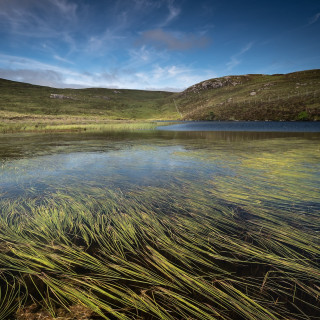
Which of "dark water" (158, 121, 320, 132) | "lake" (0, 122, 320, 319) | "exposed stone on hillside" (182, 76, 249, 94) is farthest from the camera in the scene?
"exposed stone on hillside" (182, 76, 249, 94)

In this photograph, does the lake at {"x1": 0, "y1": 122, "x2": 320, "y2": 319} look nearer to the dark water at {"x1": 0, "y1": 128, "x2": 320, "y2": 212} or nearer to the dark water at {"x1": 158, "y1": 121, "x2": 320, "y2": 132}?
the dark water at {"x1": 0, "y1": 128, "x2": 320, "y2": 212}

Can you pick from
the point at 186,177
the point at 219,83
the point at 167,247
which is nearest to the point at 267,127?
the point at 186,177

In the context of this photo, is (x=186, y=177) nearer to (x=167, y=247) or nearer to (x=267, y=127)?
(x=167, y=247)

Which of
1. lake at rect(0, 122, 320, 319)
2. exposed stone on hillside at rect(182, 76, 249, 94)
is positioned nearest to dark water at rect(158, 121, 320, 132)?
lake at rect(0, 122, 320, 319)

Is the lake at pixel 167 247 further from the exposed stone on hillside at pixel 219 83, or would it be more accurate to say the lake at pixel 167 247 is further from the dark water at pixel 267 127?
the exposed stone on hillside at pixel 219 83

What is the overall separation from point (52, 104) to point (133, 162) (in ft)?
418

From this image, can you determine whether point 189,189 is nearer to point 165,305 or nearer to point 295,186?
point 295,186

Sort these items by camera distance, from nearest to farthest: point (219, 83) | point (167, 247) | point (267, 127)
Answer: point (167, 247) → point (267, 127) → point (219, 83)

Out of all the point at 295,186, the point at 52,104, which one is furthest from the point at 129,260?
the point at 52,104

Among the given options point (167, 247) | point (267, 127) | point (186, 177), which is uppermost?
point (267, 127)

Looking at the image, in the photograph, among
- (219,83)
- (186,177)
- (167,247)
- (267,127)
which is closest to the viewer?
(167,247)

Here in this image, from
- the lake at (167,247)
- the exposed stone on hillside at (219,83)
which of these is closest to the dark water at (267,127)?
the lake at (167,247)

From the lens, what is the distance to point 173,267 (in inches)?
118

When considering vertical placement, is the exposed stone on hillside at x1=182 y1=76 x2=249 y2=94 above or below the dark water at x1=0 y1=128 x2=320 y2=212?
above
